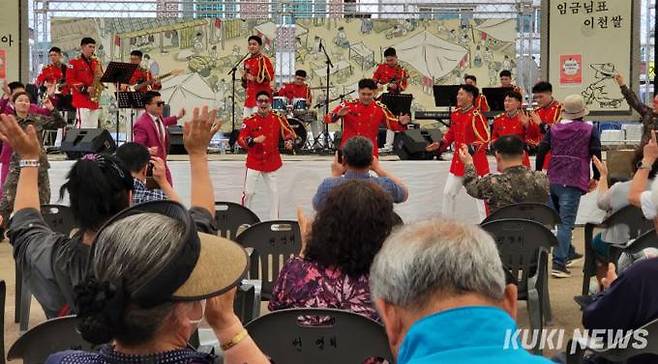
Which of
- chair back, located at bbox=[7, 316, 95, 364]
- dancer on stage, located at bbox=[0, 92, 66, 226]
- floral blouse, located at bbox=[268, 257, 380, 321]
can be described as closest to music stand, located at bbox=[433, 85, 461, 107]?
dancer on stage, located at bbox=[0, 92, 66, 226]

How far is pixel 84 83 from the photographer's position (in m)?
13.3

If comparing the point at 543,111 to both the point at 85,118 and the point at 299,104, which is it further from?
the point at 85,118

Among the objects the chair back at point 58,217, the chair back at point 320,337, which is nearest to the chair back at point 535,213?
the chair back at point 58,217

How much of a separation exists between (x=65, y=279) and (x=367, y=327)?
933mm

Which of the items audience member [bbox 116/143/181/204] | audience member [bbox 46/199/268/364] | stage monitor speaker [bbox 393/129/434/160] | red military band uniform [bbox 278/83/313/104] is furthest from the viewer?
red military band uniform [bbox 278/83/313/104]

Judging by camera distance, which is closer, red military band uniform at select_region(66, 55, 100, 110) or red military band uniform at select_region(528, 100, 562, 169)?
red military band uniform at select_region(528, 100, 562, 169)

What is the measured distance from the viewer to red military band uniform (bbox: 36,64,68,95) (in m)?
13.4

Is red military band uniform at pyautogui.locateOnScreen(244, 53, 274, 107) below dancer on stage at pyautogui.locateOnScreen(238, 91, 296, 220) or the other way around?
the other way around

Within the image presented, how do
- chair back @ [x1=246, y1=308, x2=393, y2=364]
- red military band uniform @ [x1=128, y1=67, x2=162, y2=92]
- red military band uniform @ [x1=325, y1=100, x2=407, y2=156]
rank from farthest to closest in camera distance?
red military band uniform @ [x1=128, y1=67, x2=162, y2=92]
red military band uniform @ [x1=325, y1=100, x2=407, y2=156]
chair back @ [x1=246, y1=308, x2=393, y2=364]

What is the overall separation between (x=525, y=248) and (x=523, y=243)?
0.03m

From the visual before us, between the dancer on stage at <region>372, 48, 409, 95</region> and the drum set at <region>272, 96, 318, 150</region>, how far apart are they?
3.89 ft

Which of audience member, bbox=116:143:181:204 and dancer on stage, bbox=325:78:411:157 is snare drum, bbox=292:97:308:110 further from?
audience member, bbox=116:143:181:204

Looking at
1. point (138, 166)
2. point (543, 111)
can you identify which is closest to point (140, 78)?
point (543, 111)

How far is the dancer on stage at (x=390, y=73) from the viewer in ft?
47.4
